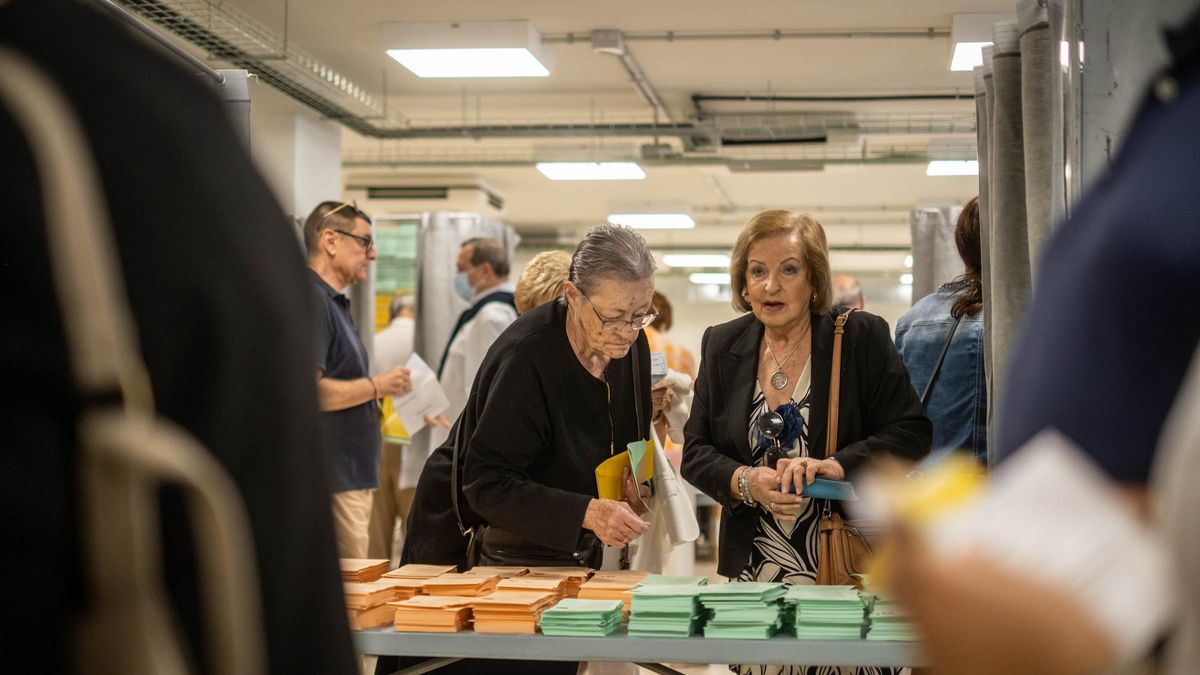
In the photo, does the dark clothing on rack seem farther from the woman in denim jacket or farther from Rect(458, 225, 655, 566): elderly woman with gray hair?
the woman in denim jacket

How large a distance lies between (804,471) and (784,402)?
32 cm

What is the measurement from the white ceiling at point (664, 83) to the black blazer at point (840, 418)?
4593mm

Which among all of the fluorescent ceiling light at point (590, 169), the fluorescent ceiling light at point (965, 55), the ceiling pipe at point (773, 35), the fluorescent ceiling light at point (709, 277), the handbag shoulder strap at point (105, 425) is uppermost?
the ceiling pipe at point (773, 35)

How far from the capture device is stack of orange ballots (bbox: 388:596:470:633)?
2613 mm

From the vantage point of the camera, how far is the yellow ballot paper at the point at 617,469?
10.0ft

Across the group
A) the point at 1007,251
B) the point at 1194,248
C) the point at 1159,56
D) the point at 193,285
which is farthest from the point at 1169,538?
the point at 1007,251

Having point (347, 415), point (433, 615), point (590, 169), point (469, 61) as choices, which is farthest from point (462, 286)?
point (433, 615)

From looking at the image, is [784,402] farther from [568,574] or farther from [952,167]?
[952,167]

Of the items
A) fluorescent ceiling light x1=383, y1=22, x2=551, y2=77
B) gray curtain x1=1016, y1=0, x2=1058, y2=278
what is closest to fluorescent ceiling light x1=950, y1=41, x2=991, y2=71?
fluorescent ceiling light x1=383, y1=22, x2=551, y2=77

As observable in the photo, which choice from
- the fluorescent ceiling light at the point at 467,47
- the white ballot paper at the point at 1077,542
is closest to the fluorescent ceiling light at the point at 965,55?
the fluorescent ceiling light at the point at 467,47

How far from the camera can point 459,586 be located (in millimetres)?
2740

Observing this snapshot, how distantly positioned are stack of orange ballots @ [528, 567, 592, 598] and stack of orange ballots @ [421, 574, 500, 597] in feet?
0.58

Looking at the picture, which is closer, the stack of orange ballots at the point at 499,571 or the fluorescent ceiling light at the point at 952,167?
the stack of orange ballots at the point at 499,571

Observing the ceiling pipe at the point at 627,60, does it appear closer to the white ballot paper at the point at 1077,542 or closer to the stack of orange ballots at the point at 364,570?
the stack of orange ballots at the point at 364,570
